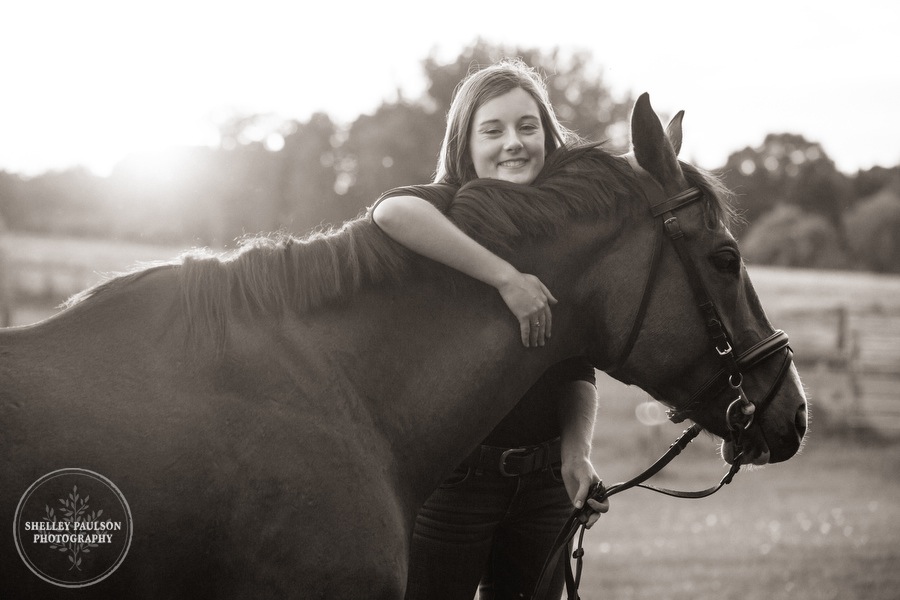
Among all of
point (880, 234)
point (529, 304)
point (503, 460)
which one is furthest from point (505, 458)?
point (880, 234)

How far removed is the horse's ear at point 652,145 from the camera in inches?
106

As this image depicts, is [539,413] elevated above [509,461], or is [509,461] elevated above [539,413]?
[539,413]

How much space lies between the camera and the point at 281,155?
82.9ft

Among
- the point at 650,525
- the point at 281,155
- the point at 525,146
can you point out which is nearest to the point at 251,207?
the point at 281,155

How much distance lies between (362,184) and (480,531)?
27.3 meters

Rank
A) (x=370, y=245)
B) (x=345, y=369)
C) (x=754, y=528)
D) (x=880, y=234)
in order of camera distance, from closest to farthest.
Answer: (x=345, y=369)
(x=370, y=245)
(x=754, y=528)
(x=880, y=234)

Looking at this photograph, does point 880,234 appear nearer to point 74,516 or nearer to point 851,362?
point 851,362

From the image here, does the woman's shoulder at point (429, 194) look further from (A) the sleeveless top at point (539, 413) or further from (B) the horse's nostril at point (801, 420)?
(B) the horse's nostril at point (801, 420)

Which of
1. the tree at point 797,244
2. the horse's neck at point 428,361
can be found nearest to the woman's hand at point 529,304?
the horse's neck at point 428,361

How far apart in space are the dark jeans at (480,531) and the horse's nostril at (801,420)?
3.24ft

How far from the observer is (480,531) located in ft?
10.2

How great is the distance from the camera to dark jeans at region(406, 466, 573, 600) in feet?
10.1

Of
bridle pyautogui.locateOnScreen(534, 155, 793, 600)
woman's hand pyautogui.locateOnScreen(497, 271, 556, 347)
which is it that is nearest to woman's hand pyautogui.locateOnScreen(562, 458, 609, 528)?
bridle pyautogui.locateOnScreen(534, 155, 793, 600)

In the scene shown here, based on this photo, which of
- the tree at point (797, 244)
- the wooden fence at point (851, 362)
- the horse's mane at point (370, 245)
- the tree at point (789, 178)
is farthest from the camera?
the tree at point (789, 178)
